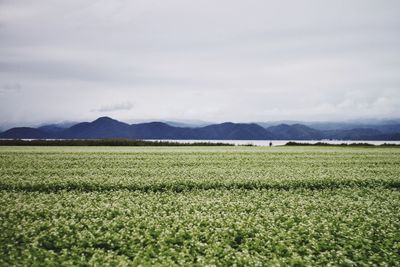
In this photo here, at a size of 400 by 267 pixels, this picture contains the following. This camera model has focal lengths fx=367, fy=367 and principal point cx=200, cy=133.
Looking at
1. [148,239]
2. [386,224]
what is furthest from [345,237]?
[148,239]

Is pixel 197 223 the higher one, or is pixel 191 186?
pixel 191 186

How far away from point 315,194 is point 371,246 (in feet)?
34.5

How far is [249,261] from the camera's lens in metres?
11.2

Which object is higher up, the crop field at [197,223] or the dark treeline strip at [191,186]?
the dark treeline strip at [191,186]

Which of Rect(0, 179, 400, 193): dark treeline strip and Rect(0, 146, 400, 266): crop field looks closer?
Rect(0, 146, 400, 266): crop field

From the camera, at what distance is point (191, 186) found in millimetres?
26188

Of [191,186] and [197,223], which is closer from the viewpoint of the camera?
[197,223]

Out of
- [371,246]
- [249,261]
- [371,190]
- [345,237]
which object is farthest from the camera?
[371,190]

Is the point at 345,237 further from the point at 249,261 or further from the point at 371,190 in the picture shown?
the point at 371,190

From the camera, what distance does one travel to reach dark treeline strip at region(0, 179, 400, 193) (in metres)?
24.7

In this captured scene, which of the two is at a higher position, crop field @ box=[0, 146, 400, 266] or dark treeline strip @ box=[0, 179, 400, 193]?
dark treeline strip @ box=[0, 179, 400, 193]

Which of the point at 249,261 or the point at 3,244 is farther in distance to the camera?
the point at 3,244

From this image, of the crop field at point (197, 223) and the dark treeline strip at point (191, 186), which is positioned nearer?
the crop field at point (197, 223)

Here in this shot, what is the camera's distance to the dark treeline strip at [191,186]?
81.1 feet
